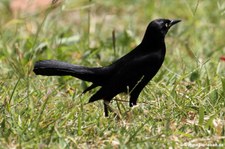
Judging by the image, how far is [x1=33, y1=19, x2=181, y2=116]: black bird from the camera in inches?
199

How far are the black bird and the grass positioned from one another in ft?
0.50

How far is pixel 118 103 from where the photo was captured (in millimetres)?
5324

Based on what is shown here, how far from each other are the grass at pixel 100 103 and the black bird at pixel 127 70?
0.15m

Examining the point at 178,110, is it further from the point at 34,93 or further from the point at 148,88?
the point at 34,93

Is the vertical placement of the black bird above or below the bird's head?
below

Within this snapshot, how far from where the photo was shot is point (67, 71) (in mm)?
5066

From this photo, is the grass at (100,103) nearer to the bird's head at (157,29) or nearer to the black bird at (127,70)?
the black bird at (127,70)

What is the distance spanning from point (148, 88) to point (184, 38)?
261 centimetres

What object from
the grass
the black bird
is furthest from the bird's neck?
the grass

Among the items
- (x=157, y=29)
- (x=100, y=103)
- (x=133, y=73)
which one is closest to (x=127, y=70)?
(x=133, y=73)

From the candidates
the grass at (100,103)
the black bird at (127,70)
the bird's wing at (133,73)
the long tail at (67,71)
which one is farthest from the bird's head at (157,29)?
the long tail at (67,71)

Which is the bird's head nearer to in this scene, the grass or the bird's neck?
the bird's neck

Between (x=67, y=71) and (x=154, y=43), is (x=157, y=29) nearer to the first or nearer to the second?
(x=154, y=43)

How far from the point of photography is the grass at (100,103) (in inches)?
174
